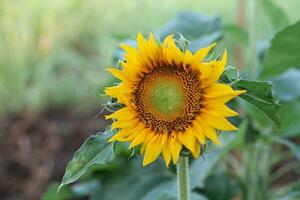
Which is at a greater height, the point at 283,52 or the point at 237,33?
the point at 237,33

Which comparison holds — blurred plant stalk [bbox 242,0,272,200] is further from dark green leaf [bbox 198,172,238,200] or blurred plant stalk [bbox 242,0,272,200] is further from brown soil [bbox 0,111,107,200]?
brown soil [bbox 0,111,107,200]

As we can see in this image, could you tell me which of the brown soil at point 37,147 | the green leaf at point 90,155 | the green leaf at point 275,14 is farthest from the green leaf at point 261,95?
the brown soil at point 37,147

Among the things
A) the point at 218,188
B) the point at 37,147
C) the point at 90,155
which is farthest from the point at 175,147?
the point at 37,147

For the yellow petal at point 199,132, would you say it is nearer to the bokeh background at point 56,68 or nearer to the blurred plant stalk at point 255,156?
the blurred plant stalk at point 255,156

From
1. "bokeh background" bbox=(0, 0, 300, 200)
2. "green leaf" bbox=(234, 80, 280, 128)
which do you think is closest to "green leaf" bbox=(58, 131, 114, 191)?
"green leaf" bbox=(234, 80, 280, 128)

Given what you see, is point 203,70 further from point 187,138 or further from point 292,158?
point 292,158

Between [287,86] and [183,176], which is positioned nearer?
[183,176]

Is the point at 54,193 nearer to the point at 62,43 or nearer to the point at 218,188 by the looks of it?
the point at 218,188

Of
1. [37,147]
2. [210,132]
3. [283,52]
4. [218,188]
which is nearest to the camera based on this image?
[210,132]
